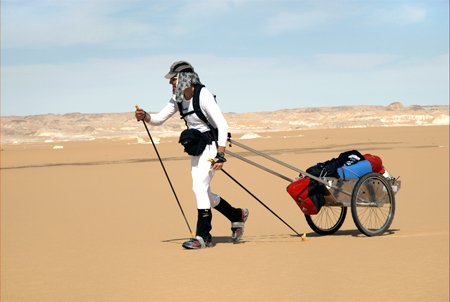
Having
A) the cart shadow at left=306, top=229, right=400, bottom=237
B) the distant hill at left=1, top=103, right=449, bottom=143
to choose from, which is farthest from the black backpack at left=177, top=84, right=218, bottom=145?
the distant hill at left=1, top=103, right=449, bottom=143

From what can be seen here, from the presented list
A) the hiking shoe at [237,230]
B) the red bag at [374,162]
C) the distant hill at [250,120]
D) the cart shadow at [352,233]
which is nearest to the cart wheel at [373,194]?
the cart shadow at [352,233]

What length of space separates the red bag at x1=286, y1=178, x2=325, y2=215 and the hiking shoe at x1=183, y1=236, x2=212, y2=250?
4.28 feet

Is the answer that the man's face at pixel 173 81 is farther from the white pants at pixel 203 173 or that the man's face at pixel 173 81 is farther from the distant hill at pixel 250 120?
the distant hill at pixel 250 120

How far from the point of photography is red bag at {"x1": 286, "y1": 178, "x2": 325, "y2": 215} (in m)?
6.45

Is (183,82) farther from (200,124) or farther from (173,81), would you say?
(200,124)

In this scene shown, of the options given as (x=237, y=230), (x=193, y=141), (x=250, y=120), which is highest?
(x=193, y=141)

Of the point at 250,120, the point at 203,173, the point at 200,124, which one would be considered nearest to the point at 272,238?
the point at 203,173

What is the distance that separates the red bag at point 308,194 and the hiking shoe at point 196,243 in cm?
131

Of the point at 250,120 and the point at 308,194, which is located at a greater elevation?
the point at 308,194

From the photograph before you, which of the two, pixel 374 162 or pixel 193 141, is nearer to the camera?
pixel 193 141

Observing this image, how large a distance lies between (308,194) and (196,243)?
159 cm

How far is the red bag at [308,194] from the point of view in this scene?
6.45 m

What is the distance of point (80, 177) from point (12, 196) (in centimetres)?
451

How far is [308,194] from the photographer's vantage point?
21.2ft
